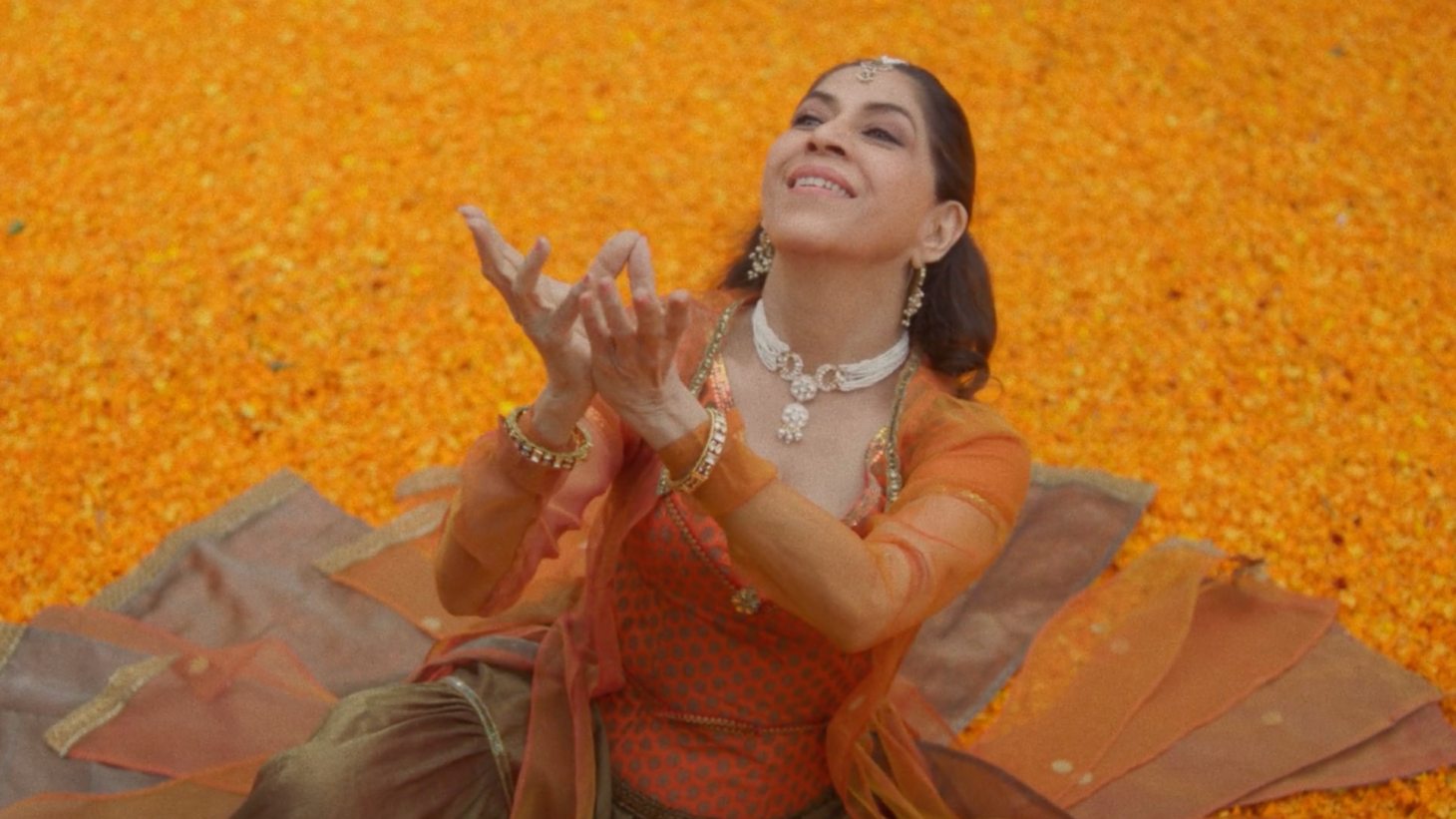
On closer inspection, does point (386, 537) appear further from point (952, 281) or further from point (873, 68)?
point (873, 68)

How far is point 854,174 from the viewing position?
94.9 inches

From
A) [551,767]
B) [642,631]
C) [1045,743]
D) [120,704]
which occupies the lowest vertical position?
[1045,743]

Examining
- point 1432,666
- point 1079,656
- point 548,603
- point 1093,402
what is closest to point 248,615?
point 548,603

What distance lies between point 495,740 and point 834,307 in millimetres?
970

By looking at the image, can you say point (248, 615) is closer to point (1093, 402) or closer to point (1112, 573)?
point (1112, 573)

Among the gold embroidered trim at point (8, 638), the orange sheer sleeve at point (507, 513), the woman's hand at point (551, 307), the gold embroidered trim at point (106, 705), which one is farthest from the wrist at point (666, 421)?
the gold embroidered trim at point (8, 638)

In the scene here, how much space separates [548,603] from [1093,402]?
85.7 inches

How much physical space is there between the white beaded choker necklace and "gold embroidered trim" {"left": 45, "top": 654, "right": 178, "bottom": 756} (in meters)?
1.65

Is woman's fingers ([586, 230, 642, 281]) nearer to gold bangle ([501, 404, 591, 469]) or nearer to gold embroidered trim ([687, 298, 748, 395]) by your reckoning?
gold bangle ([501, 404, 591, 469])

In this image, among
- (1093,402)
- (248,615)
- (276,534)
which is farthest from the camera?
(1093,402)

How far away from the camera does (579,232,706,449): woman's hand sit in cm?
188

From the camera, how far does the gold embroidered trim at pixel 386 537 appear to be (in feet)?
12.4

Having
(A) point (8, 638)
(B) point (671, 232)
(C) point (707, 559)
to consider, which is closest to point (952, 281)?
(C) point (707, 559)

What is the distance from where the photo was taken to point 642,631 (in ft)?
8.56
